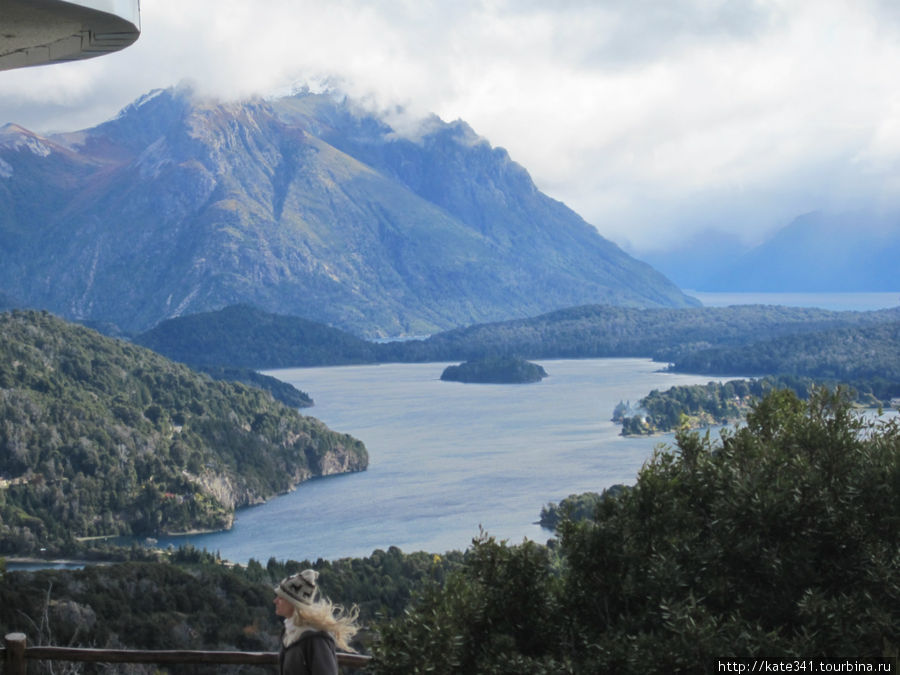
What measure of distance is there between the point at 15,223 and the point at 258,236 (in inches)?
1772

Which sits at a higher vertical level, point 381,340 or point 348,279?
point 348,279

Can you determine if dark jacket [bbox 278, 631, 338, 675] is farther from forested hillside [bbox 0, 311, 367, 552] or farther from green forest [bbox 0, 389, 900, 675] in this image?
forested hillside [bbox 0, 311, 367, 552]

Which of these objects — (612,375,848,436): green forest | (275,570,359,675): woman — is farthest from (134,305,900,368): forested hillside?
(275,570,359,675): woman

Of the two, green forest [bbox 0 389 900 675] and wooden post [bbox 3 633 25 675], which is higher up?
green forest [bbox 0 389 900 675]

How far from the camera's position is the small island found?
112 metres

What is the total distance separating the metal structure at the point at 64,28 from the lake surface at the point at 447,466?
26.2m

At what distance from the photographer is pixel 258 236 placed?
571ft

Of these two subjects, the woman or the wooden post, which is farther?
the wooden post

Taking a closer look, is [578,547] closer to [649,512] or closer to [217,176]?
[649,512]

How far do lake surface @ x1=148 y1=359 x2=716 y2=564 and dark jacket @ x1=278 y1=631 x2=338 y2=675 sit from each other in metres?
25.7

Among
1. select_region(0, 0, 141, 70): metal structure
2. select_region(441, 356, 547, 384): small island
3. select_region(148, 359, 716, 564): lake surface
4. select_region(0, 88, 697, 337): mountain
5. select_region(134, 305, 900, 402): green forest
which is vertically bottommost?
select_region(148, 359, 716, 564): lake surface

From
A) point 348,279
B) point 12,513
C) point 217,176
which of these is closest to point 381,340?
point 348,279

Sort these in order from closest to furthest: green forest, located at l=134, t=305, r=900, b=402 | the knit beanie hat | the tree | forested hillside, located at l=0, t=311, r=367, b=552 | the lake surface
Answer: the knit beanie hat < the tree < the lake surface < forested hillside, located at l=0, t=311, r=367, b=552 < green forest, located at l=134, t=305, r=900, b=402

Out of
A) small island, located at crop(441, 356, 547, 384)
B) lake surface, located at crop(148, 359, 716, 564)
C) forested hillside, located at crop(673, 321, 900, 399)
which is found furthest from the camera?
small island, located at crop(441, 356, 547, 384)
